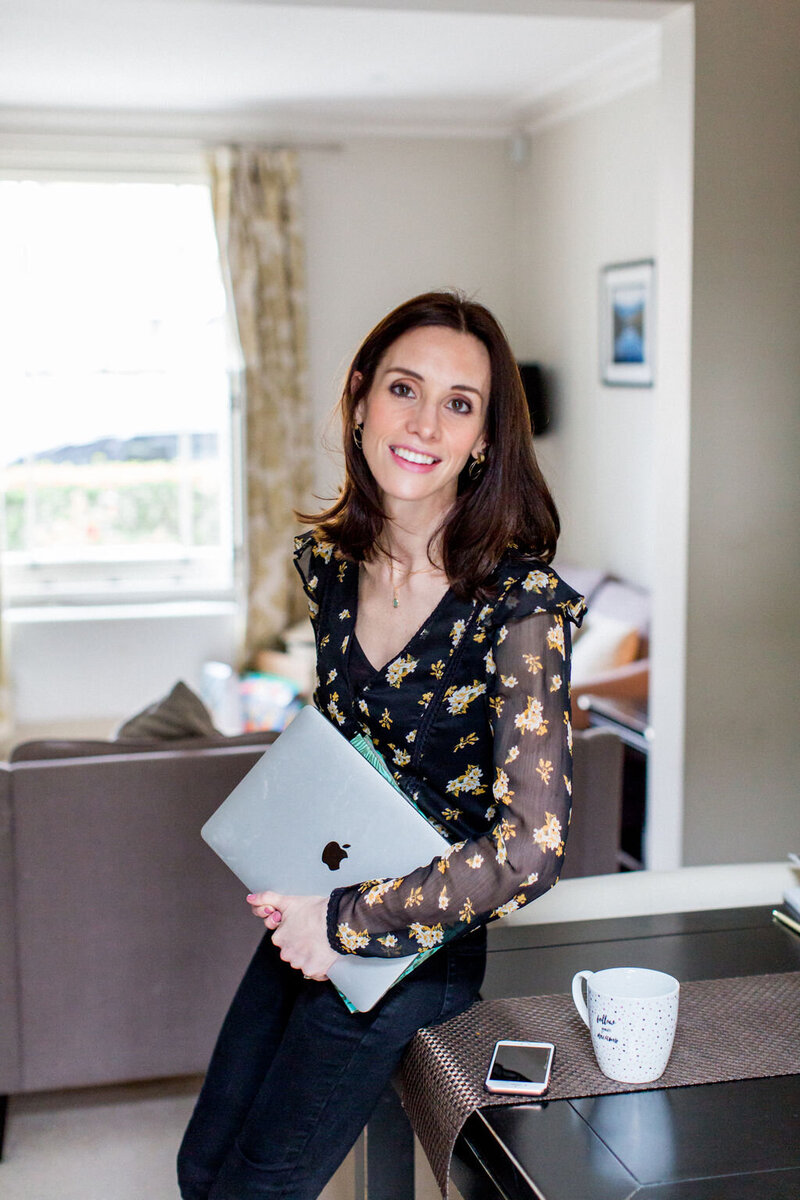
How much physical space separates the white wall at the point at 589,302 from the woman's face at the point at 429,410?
11.2 ft

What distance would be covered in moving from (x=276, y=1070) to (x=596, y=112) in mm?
4830

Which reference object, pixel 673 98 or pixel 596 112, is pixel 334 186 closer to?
pixel 596 112

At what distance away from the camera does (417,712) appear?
56.5 inches

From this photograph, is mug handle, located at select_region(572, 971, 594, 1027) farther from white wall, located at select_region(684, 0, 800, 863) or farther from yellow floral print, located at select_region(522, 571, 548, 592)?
white wall, located at select_region(684, 0, 800, 863)

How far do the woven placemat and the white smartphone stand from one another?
0.03 feet

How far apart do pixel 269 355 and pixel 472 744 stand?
4875mm

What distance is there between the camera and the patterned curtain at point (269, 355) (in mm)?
5926

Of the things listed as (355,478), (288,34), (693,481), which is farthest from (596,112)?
(355,478)

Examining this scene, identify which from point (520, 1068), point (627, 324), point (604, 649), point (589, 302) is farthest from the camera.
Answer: point (589, 302)

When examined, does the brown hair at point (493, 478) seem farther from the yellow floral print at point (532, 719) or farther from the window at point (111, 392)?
the window at point (111, 392)

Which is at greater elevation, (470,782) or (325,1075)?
(470,782)

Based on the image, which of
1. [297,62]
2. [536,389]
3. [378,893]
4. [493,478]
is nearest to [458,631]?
[493,478]

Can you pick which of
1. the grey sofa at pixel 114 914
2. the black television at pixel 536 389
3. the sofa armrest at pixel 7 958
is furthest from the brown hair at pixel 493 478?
the black television at pixel 536 389

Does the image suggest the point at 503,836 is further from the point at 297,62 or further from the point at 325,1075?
the point at 297,62
